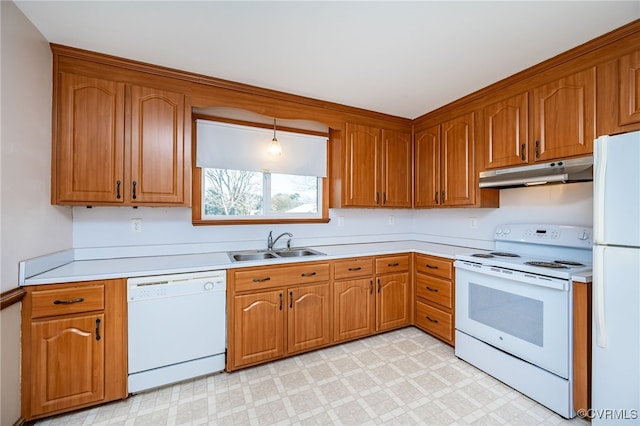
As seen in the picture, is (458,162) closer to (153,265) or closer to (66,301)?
(153,265)

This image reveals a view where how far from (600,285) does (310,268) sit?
1904mm

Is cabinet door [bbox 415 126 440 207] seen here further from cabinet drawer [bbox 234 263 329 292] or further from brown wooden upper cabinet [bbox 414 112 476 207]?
cabinet drawer [bbox 234 263 329 292]

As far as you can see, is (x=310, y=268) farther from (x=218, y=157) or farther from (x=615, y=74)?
(x=615, y=74)

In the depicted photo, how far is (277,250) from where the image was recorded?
276 centimetres

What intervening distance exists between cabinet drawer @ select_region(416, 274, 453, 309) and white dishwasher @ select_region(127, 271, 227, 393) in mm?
1991

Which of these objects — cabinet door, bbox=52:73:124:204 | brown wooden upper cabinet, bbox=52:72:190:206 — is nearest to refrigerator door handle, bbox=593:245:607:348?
brown wooden upper cabinet, bbox=52:72:190:206

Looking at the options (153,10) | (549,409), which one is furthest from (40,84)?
(549,409)

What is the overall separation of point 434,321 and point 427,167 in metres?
1.69

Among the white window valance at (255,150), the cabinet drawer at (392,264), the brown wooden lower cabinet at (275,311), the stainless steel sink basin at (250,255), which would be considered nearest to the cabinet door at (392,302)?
the cabinet drawer at (392,264)

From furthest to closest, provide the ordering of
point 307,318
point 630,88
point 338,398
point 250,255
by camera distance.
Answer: point 250,255, point 307,318, point 338,398, point 630,88

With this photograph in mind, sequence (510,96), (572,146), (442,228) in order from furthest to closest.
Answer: (442,228), (510,96), (572,146)

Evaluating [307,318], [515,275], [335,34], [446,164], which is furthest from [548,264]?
[335,34]

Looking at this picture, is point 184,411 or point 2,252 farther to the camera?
point 184,411

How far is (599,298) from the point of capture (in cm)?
150
